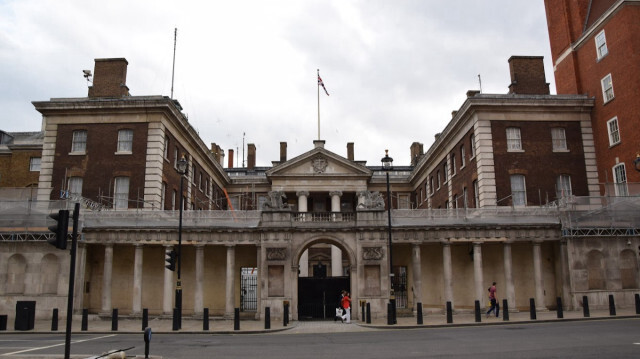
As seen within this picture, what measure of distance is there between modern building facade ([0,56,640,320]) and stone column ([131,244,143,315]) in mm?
77

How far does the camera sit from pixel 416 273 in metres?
28.4

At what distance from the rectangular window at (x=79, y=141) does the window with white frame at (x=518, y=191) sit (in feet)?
96.8

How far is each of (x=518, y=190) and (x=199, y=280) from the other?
71.1 ft

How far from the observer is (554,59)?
139ft

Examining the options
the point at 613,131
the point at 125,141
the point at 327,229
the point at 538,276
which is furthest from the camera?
the point at 125,141

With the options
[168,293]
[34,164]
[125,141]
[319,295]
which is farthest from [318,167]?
[34,164]

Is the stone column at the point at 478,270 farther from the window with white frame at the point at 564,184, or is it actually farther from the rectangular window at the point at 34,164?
the rectangular window at the point at 34,164

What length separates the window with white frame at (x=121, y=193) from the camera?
34562mm

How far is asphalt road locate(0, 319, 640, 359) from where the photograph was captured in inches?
518

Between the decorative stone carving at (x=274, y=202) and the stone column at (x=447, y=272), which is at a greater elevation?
the decorative stone carving at (x=274, y=202)

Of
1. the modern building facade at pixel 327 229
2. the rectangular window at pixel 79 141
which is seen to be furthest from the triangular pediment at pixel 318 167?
the rectangular window at pixel 79 141

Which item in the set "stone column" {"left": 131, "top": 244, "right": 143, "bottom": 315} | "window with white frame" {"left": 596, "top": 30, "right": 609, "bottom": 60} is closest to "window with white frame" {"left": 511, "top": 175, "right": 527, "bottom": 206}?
"window with white frame" {"left": 596, "top": 30, "right": 609, "bottom": 60}

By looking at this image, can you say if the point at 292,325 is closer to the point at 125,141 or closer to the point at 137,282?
the point at 137,282

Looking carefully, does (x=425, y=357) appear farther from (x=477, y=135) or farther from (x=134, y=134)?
(x=134, y=134)
